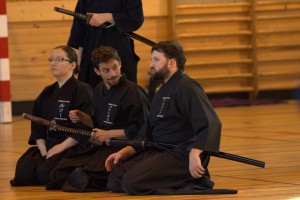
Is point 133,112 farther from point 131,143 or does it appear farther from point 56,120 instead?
point 56,120

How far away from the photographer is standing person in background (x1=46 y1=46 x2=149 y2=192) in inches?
191

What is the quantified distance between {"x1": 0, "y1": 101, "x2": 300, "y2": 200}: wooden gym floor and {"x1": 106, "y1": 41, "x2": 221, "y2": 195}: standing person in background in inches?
5.6

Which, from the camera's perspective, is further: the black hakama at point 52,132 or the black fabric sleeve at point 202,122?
the black hakama at point 52,132

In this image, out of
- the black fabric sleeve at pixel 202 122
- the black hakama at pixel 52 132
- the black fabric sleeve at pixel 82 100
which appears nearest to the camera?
the black fabric sleeve at pixel 202 122

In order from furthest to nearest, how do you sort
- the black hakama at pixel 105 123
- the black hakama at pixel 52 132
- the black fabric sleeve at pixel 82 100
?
the black fabric sleeve at pixel 82 100, the black hakama at pixel 52 132, the black hakama at pixel 105 123

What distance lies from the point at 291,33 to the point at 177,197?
25.8 ft

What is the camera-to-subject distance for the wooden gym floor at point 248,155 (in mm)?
4484

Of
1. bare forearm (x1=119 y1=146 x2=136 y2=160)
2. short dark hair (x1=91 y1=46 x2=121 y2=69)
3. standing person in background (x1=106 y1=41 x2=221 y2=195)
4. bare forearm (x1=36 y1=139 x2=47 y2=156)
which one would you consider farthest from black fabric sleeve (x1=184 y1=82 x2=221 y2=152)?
bare forearm (x1=36 y1=139 x2=47 y2=156)

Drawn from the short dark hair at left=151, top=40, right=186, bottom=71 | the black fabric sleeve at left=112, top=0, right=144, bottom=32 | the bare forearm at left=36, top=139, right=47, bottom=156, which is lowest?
the bare forearm at left=36, top=139, right=47, bottom=156

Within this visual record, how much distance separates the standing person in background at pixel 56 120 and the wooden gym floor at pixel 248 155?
0.50ft

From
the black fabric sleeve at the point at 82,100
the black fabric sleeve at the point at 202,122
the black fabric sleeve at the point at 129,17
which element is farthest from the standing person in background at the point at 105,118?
the black fabric sleeve at the point at 129,17

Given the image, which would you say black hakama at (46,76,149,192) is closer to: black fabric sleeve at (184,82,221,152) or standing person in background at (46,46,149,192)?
standing person in background at (46,46,149,192)

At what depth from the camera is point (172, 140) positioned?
15.2 ft

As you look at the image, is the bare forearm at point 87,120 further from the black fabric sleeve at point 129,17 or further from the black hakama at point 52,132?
the black fabric sleeve at point 129,17
